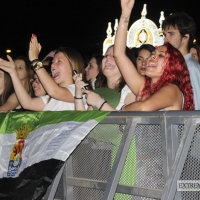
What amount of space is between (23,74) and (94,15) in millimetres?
43566

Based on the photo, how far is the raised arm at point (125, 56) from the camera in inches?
174

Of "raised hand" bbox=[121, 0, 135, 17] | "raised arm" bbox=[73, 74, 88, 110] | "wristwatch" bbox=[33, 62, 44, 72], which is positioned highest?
"raised hand" bbox=[121, 0, 135, 17]

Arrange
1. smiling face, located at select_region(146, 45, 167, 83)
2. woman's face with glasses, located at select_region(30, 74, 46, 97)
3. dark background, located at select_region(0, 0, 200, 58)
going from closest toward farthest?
smiling face, located at select_region(146, 45, 167, 83) < woman's face with glasses, located at select_region(30, 74, 46, 97) < dark background, located at select_region(0, 0, 200, 58)

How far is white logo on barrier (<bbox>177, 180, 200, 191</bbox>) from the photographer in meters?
3.04

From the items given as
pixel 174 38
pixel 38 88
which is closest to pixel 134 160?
pixel 174 38

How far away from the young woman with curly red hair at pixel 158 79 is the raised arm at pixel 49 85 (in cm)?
79

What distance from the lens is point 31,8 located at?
142ft

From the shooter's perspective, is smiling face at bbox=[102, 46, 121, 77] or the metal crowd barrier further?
smiling face at bbox=[102, 46, 121, 77]

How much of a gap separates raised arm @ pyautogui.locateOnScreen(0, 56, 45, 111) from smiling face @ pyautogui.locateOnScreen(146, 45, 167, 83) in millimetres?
1491

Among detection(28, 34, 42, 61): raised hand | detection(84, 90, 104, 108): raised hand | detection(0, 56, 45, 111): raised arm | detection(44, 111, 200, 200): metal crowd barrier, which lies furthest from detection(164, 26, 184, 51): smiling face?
detection(44, 111, 200, 200): metal crowd barrier

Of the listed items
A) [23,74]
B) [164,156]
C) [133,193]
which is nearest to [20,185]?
[133,193]

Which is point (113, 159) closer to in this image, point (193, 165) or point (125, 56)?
Result: point (193, 165)

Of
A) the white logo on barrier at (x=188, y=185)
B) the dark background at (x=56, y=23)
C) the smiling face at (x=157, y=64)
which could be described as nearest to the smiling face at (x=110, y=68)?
the smiling face at (x=157, y=64)

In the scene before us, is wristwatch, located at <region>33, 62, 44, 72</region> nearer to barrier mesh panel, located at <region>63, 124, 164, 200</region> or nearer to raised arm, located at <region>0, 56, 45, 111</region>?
raised arm, located at <region>0, 56, 45, 111</region>
